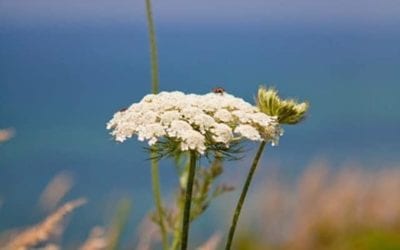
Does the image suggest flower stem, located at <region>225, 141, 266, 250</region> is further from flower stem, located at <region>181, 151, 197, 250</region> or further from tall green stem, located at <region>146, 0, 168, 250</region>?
tall green stem, located at <region>146, 0, 168, 250</region>

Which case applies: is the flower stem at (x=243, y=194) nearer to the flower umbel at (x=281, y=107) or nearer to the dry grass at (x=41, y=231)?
the flower umbel at (x=281, y=107)

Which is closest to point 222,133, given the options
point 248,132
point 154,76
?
point 248,132

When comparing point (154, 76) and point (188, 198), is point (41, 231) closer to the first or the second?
point (188, 198)

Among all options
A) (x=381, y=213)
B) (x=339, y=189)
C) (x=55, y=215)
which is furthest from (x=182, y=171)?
(x=381, y=213)

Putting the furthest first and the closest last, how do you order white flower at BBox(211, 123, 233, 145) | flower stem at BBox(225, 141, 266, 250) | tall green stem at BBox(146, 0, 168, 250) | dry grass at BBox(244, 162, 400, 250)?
dry grass at BBox(244, 162, 400, 250) → tall green stem at BBox(146, 0, 168, 250) → flower stem at BBox(225, 141, 266, 250) → white flower at BBox(211, 123, 233, 145)

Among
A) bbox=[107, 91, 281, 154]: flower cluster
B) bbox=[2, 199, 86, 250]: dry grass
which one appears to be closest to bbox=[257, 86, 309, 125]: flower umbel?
bbox=[107, 91, 281, 154]: flower cluster
